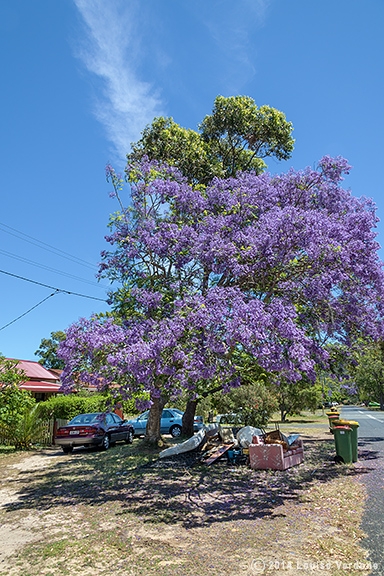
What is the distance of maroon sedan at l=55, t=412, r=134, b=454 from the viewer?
16188mm

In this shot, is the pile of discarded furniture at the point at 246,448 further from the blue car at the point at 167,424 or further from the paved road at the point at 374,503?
the blue car at the point at 167,424

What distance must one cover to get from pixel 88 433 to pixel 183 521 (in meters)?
10.1

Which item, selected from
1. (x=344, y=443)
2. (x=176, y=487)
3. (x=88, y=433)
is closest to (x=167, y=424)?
(x=88, y=433)

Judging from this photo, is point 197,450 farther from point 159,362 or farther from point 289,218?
point 289,218

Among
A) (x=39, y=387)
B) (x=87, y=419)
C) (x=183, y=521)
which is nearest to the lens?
(x=183, y=521)

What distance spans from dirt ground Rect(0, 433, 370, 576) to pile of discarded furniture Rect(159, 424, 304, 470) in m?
0.39

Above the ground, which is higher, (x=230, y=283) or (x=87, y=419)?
(x=230, y=283)

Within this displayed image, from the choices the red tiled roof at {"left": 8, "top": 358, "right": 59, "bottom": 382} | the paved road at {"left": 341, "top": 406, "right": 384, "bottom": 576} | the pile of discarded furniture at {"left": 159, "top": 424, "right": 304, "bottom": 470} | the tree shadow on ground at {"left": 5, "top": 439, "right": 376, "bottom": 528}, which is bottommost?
the tree shadow on ground at {"left": 5, "top": 439, "right": 376, "bottom": 528}

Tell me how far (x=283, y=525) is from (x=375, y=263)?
696cm

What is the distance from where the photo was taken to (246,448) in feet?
42.9

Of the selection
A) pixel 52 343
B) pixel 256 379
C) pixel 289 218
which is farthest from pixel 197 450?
pixel 52 343

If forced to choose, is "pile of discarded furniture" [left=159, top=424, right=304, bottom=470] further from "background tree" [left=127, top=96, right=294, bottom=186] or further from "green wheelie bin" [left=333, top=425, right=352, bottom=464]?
"background tree" [left=127, top=96, right=294, bottom=186]

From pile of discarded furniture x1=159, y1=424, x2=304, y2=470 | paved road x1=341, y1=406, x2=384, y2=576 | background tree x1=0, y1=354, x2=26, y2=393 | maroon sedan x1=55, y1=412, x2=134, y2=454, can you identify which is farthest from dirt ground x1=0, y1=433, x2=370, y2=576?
background tree x1=0, y1=354, x2=26, y2=393

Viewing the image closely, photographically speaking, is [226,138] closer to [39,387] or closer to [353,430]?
[353,430]
